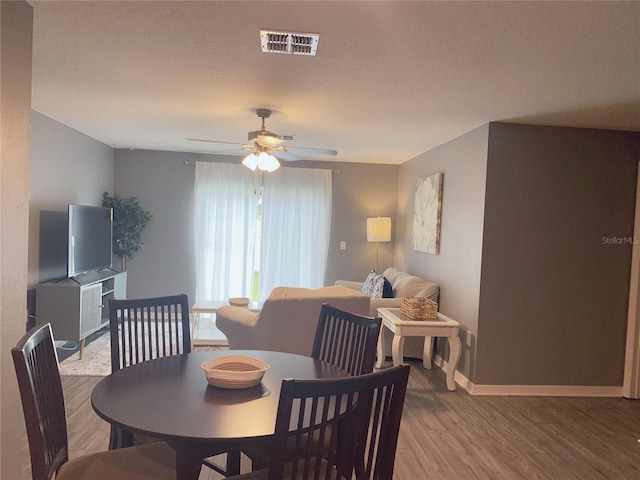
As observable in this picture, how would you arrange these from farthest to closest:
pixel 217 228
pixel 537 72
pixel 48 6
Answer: pixel 217 228, pixel 537 72, pixel 48 6

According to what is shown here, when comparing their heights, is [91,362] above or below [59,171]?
below

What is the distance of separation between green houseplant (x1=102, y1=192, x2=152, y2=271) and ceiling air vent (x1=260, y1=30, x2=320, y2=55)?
4008 mm

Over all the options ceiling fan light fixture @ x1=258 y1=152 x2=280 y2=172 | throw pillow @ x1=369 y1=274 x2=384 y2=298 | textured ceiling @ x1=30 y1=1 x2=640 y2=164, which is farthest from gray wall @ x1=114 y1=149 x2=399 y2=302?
ceiling fan light fixture @ x1=258 y1=152 x2=280 y2=172

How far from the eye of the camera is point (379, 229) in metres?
5.93

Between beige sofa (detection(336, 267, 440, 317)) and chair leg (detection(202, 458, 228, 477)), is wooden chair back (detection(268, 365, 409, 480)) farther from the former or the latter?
beige sofa (detection(336, 267, 440, 317))

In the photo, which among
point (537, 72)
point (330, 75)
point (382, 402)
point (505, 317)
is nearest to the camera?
point (382, 402)

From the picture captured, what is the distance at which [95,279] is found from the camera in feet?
14.8

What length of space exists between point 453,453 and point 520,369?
139cm

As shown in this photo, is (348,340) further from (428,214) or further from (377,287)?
(428,214)

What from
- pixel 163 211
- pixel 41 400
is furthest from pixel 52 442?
pixel 163 211

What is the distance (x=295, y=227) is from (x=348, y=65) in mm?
3783

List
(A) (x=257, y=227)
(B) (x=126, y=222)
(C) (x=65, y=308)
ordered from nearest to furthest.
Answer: (C) (x=65, y=308)
(B) (x=126, y=222)
(A) (x=257, y=227)

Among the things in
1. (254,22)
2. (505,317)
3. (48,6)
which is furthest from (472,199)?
(48,6)

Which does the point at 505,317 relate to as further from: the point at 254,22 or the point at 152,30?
the point at 152,30
